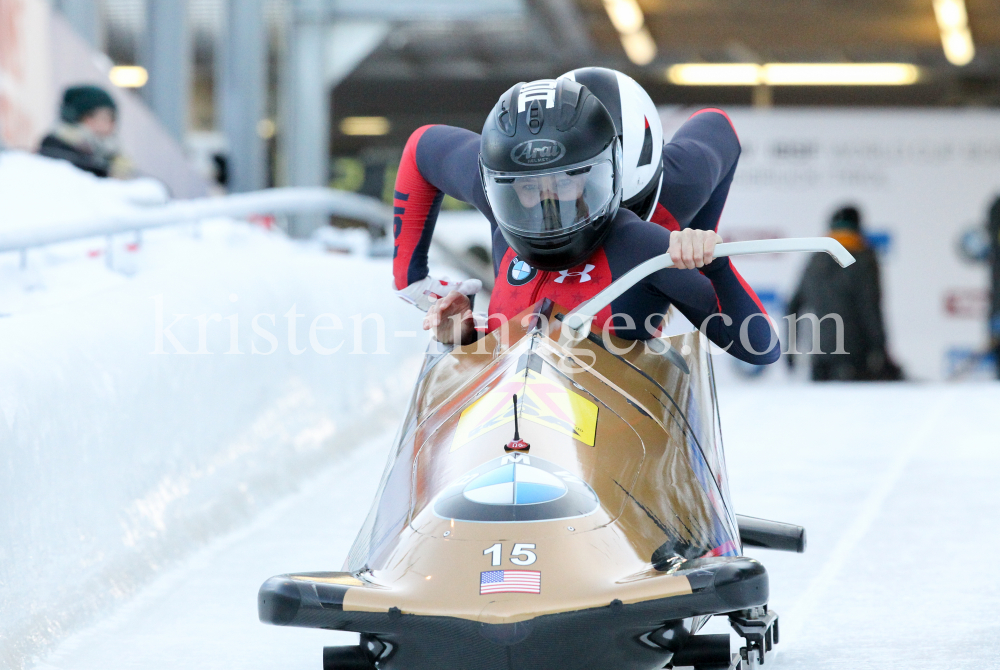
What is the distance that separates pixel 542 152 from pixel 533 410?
0.45 metres

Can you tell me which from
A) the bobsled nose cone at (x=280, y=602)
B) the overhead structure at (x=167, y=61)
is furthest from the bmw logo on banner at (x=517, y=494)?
the overhead structure at (x=167, y=61)

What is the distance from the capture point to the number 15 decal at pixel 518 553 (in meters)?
1.52

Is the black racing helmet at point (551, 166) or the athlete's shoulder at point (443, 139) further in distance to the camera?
the athlete's shoulder at point (443, 139)

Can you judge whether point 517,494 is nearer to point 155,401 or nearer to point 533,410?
point 533,410

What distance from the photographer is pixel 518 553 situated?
153 cm

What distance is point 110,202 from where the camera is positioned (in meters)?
4.22

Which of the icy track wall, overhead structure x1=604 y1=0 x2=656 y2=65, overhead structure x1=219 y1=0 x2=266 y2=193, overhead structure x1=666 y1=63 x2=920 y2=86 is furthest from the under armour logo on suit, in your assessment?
overhead structure x1=666 y1=63 x2=920 y2=86

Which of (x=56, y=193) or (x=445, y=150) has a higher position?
(x=56, y=193)

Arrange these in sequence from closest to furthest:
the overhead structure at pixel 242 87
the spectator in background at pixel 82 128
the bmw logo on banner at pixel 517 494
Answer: the bmw logo on banner at pixel 517 494, the spectator in background at pixel 82 128, the overhead structure at pixel 242 87

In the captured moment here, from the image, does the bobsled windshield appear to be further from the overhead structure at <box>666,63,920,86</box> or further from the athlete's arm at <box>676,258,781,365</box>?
the overhead structure at <box>666,63,920,86</box>

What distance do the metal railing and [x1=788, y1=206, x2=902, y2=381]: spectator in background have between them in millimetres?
2557

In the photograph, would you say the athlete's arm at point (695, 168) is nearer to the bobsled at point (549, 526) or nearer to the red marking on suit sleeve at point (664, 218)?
the red marking on suit sleeve at point (664, 218)

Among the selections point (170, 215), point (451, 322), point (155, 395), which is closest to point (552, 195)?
point (451, 322)

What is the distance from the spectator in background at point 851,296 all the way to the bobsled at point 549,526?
4.82 m
